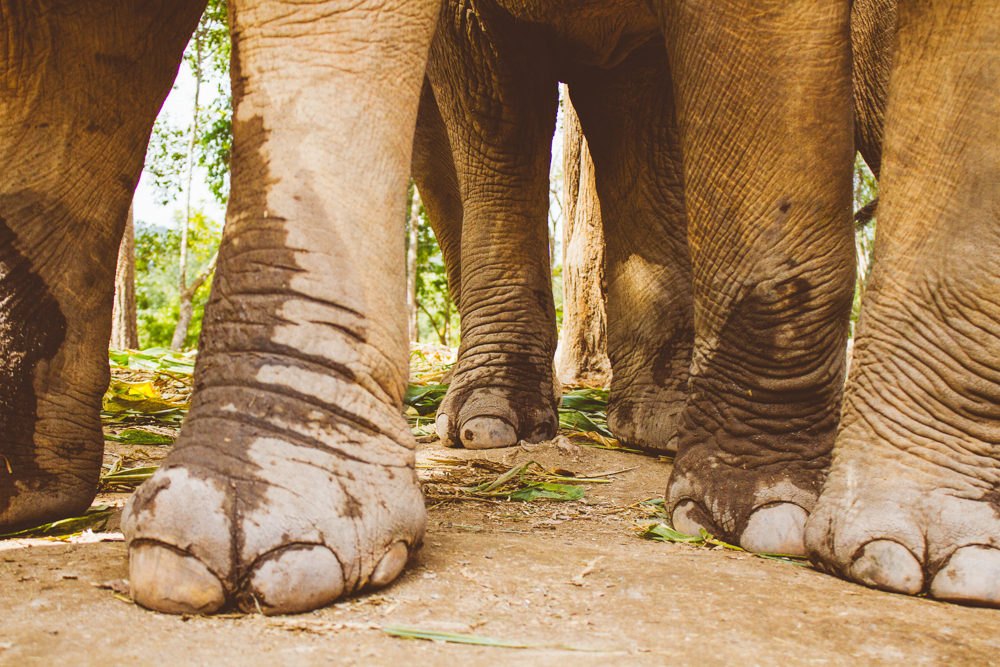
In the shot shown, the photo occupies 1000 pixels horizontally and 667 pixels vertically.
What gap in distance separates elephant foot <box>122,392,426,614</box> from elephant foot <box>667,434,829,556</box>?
72cm

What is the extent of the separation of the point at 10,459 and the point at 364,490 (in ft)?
2.60

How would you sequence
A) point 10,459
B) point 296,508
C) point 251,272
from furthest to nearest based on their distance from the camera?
1. point 10,459
2. point 251,272
3. point 296,508

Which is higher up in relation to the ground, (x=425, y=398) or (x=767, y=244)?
(x=767, y=244)

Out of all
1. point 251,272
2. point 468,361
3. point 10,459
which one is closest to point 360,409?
point 251,272

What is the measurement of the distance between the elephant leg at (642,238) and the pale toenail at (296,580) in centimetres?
190

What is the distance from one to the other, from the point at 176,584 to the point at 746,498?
1.11m

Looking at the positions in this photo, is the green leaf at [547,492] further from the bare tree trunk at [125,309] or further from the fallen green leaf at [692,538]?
the bare tree trunk at [125,309]

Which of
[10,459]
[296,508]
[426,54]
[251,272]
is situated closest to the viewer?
[296,508]

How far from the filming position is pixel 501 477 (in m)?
2.38

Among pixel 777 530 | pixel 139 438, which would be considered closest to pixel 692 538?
pixel 777 530

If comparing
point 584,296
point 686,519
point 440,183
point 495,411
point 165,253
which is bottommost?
point 686,519

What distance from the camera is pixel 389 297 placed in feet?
4.74

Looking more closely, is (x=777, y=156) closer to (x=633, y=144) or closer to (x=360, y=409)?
(x=360, y=409)

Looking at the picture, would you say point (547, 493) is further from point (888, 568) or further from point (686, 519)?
point (888, 568)
